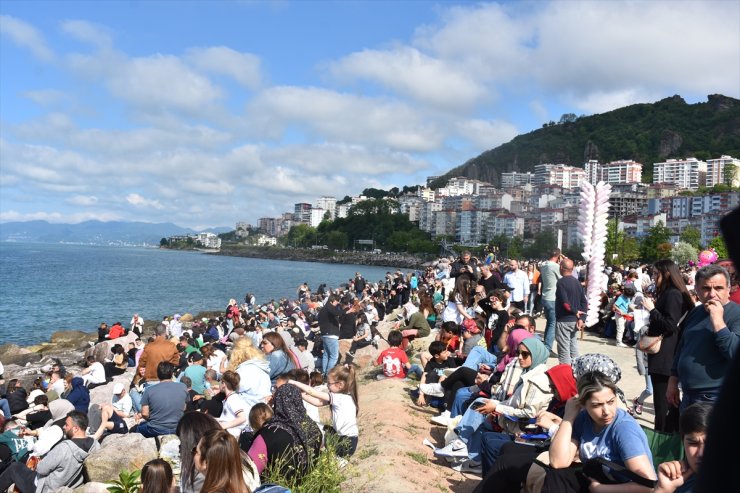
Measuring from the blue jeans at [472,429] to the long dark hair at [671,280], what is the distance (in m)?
2.11

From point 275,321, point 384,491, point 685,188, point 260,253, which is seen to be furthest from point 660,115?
point 384,491

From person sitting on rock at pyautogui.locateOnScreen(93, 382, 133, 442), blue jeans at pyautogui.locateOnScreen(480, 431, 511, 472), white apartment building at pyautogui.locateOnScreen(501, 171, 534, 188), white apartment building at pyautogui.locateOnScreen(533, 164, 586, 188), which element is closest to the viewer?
blue jeans at pyautogui.locateOnScreen(480, 431, 511, 472)

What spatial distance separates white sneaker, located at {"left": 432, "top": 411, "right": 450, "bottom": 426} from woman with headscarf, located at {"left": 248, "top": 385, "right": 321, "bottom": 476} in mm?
2140

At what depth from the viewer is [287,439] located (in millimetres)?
5105

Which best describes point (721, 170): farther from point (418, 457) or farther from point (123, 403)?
point (123, 403)

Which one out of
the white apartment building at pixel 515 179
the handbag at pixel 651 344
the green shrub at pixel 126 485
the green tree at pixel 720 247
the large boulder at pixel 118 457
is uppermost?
the white apartment building at pixel 515 179

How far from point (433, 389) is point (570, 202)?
131167mm

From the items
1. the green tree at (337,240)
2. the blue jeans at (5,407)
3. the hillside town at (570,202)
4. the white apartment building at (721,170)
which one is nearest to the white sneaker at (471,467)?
the blue jeans at (5,407)

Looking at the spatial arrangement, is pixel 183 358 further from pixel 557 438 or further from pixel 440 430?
pixel 557 438

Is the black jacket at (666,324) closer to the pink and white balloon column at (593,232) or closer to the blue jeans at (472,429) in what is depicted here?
the blue jeans at (472,429)

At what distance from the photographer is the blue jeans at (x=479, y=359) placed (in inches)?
304

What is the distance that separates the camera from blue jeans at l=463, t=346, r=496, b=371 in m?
7.71

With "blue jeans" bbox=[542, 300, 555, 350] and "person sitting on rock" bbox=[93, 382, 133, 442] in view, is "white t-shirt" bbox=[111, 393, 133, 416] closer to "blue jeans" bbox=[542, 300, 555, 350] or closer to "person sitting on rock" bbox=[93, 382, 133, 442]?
"person sitting on rock" bbox=[93, 382, 133, 442]

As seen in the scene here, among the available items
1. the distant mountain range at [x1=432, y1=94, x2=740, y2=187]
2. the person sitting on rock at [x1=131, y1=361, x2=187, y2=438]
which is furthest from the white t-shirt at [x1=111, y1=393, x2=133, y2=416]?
the distant mountain range at [x1=432, y1=94, x2=740, y2=187]
